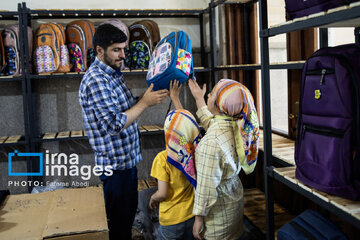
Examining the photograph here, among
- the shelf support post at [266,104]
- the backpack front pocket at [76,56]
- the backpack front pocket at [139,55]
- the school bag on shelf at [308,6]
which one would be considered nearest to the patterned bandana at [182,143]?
the shelf support post at [266,104]

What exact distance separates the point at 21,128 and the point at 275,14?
249 centimetres

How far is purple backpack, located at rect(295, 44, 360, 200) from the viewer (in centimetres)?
117

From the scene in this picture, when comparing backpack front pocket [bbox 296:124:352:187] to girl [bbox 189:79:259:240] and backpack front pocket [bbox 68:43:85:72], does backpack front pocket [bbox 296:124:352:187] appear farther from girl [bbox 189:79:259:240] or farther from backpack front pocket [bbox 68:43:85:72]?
backpack front pocket [bbox 68:43:85:72]

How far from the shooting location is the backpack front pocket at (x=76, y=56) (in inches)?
128

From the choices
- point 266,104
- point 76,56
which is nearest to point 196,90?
point 266,104

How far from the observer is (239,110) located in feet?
5.82

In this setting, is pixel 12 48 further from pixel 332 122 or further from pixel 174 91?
pixel 332 122

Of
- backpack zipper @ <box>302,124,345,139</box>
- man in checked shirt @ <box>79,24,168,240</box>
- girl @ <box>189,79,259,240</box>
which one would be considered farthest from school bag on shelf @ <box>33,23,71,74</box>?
backpack zipper @ <box>302,124,345,139</box>

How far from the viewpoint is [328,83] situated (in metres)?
1.24

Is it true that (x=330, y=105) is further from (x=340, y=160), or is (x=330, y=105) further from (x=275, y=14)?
(x=275, y=14)

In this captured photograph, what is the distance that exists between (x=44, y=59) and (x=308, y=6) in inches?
95.6

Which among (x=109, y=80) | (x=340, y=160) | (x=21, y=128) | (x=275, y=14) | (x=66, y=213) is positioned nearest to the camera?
(x=340, y=160)

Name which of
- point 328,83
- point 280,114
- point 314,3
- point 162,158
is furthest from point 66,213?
point 280,114

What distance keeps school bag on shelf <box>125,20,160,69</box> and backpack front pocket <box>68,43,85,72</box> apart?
0.38 meters
